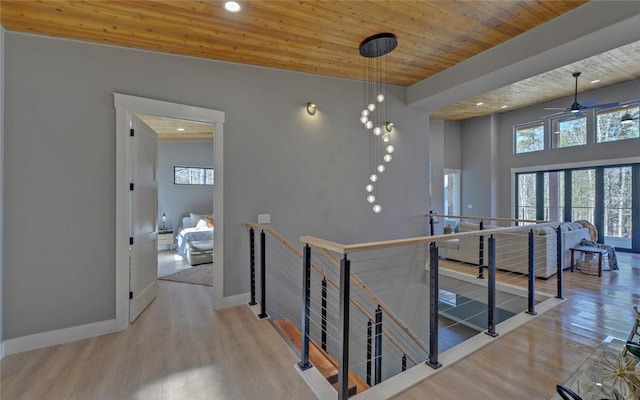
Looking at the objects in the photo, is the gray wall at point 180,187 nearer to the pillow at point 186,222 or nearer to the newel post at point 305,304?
the pillow at point 186,222

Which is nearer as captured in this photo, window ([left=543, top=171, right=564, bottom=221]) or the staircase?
the staircase

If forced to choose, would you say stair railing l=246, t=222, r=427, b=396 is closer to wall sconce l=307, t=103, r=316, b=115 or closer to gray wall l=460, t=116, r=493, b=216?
wall sconce l=307, t=103, r=316, b=115

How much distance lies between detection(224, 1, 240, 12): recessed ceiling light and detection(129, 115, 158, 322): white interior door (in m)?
1.64

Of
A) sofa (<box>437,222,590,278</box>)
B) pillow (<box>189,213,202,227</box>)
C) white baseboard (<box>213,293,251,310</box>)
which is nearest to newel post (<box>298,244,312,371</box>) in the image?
white baseboard (<box>213,293,251,310</box>)

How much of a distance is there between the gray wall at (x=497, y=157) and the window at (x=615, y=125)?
0.21 meters

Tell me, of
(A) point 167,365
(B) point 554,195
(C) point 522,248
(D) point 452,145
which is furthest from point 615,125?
(A) point 167,365

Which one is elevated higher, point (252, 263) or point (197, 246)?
point (252, 263)

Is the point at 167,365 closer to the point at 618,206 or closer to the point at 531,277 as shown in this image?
the point at 531,277

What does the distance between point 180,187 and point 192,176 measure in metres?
0.45

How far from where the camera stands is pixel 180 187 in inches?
318

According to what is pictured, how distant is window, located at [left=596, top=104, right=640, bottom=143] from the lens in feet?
20.9

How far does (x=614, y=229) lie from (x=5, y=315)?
35.9ft

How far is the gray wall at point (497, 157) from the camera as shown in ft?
25.0

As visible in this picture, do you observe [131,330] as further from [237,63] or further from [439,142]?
[439,142]
